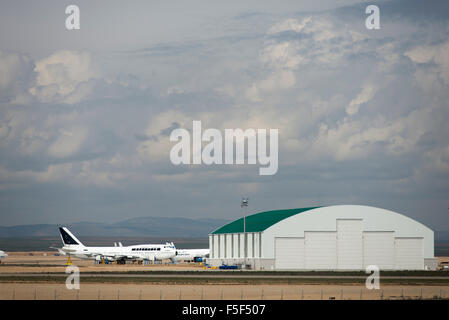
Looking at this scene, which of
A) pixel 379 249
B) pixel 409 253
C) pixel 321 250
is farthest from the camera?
pixel 409 253

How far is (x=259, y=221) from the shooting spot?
13900 cm

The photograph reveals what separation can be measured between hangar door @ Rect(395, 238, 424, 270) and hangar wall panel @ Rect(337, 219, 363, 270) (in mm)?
6738

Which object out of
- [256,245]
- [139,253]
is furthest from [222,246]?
[139,253]

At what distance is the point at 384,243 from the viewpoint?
126m

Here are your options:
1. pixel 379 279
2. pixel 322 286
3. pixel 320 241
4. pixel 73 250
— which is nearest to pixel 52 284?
pixel 322 286

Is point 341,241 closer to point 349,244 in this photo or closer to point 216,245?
point 349,244

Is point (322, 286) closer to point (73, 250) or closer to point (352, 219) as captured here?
point (352, 219)

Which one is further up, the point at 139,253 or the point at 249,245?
the point at 249,245

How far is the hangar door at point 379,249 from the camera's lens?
124m

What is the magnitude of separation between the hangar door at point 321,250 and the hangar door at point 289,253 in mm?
1020

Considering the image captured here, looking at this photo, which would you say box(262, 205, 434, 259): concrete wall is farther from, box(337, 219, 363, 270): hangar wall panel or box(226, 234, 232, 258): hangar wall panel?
box(226, 234, 232, 258): hangar wall panel

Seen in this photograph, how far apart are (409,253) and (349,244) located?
35.1ft

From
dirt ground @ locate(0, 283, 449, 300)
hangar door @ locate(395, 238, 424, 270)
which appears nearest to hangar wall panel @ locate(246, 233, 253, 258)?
hangar door @ locate(395, 238, 424, 270)
